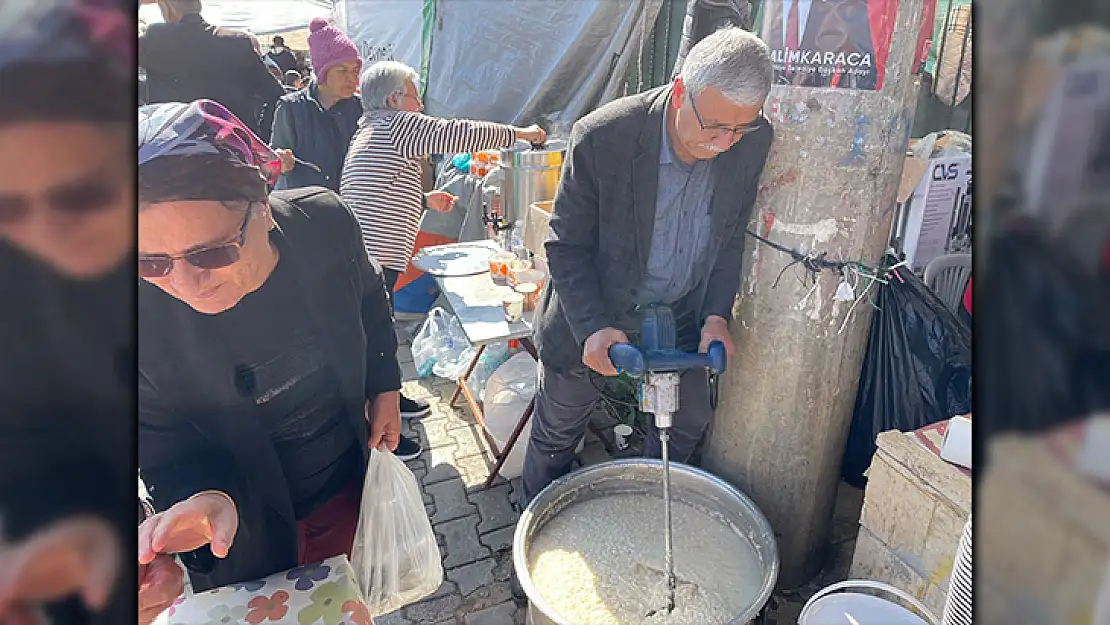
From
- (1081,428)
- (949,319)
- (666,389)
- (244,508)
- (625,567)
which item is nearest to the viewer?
(1081,428)

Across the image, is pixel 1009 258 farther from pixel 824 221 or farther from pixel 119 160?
pixel 824 221

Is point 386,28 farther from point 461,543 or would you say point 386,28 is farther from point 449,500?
point 461,543

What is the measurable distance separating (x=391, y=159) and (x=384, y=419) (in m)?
1.70

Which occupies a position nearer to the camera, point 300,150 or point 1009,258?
point 1009,258

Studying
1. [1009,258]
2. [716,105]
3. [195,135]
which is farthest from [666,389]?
[1009,258]

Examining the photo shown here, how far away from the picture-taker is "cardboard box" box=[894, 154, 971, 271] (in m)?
2.53

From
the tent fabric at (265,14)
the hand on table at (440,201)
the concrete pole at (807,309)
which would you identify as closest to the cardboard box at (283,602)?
the concrete pole at (807,309)

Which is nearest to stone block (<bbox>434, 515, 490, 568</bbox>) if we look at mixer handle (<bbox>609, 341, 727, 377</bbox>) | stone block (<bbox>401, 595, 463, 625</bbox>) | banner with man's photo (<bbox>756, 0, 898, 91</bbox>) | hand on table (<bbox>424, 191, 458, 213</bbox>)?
stone block (<bbox>401, 595, 463, 625</bbox>)

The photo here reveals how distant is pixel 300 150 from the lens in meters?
3.38

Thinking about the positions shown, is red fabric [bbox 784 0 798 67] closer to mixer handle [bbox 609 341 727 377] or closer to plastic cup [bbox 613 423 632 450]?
mixer handle [bbox 609 341 727 377]

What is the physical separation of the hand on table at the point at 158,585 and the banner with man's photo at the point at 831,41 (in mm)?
1950

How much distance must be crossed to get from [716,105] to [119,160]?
1.70 m

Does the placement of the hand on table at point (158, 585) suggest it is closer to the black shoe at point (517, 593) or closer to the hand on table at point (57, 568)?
the hand on table at point (57, 568)

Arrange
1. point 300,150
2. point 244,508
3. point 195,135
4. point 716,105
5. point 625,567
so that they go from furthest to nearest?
point 300,150, point 625,567, point 716,105, point 244,508, point 195,135
